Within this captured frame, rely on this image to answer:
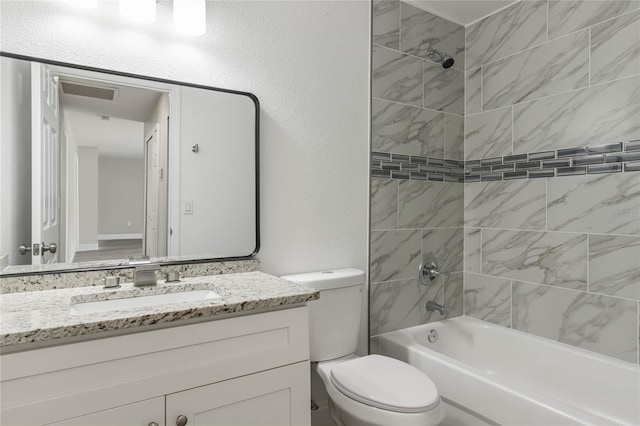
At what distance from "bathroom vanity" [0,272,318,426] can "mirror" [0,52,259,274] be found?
8.1 inches

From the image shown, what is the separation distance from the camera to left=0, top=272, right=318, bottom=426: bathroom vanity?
36.4 inches

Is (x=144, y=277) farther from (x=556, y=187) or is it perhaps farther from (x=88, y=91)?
(x=556, y=187)

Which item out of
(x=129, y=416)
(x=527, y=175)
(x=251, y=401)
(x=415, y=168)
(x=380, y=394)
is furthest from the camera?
(x=415, y=168)

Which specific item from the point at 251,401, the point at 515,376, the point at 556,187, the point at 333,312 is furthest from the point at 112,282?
the point at 556,187

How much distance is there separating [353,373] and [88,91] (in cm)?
151

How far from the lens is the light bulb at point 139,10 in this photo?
1.43 metres

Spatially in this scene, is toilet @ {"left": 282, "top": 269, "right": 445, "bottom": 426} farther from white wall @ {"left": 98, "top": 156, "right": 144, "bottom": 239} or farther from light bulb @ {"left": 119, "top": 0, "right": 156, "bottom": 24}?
light bulb @ {"left": 119, "top": 0, "right": 156, "bottom": 24}

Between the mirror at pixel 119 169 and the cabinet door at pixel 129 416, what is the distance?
24.9 inches

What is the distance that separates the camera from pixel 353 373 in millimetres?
1569

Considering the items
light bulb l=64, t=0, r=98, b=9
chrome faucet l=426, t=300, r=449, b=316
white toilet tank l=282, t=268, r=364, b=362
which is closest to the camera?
light bulb l=64, t=0, r=98, b=9

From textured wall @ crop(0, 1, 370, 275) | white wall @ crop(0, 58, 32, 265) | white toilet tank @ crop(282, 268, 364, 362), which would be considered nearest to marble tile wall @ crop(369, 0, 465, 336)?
textured wall @ crop(0, 1, 370, 275)

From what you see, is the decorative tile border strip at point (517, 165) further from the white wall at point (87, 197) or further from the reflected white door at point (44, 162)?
the reflected white door at point (44, 162)

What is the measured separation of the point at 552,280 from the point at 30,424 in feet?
7.54

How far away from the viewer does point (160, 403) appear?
105 centimetres
